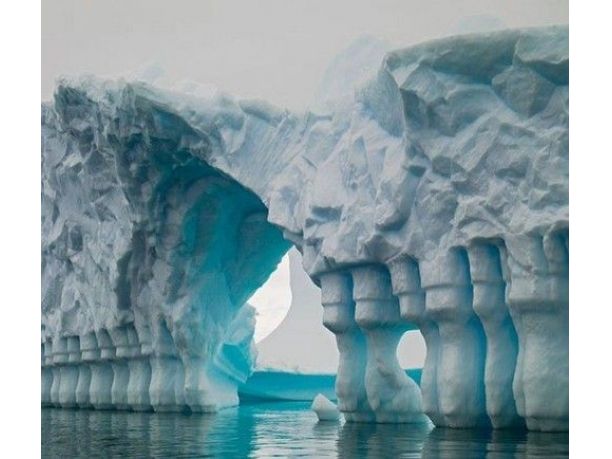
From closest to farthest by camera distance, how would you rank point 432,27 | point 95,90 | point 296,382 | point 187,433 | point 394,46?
point 432,27 < point 394,46 < point 187,433 < point 95,90 < point 296,382

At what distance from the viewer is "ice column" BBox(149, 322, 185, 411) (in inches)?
693

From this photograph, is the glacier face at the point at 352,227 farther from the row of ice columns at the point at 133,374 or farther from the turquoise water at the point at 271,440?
Answer: the turquoise water at the point at 271,440

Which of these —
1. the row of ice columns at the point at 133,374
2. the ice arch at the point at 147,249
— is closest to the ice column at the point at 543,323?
the ice arch at the point at 147,249

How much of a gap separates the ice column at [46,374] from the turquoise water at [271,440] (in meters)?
5.21

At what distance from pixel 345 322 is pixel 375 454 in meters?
4.16

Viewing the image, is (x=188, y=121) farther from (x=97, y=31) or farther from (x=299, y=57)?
(x=299, y=57)

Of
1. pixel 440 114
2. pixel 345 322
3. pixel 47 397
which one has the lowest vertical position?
pixel 47 397

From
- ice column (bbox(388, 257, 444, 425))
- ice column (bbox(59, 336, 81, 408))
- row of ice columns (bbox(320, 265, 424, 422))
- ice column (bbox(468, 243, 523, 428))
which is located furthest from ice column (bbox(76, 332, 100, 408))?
ice column (bbox(468, 243, 523, 428))

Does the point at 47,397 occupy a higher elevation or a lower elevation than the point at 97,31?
lower

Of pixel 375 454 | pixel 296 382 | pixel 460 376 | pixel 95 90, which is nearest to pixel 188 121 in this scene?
pixel 95 90

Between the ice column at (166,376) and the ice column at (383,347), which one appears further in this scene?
the ice column at (166,376)

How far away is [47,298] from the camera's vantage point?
67.9ft

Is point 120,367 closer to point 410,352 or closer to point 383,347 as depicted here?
point 410,352

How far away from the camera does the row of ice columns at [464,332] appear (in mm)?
9883
